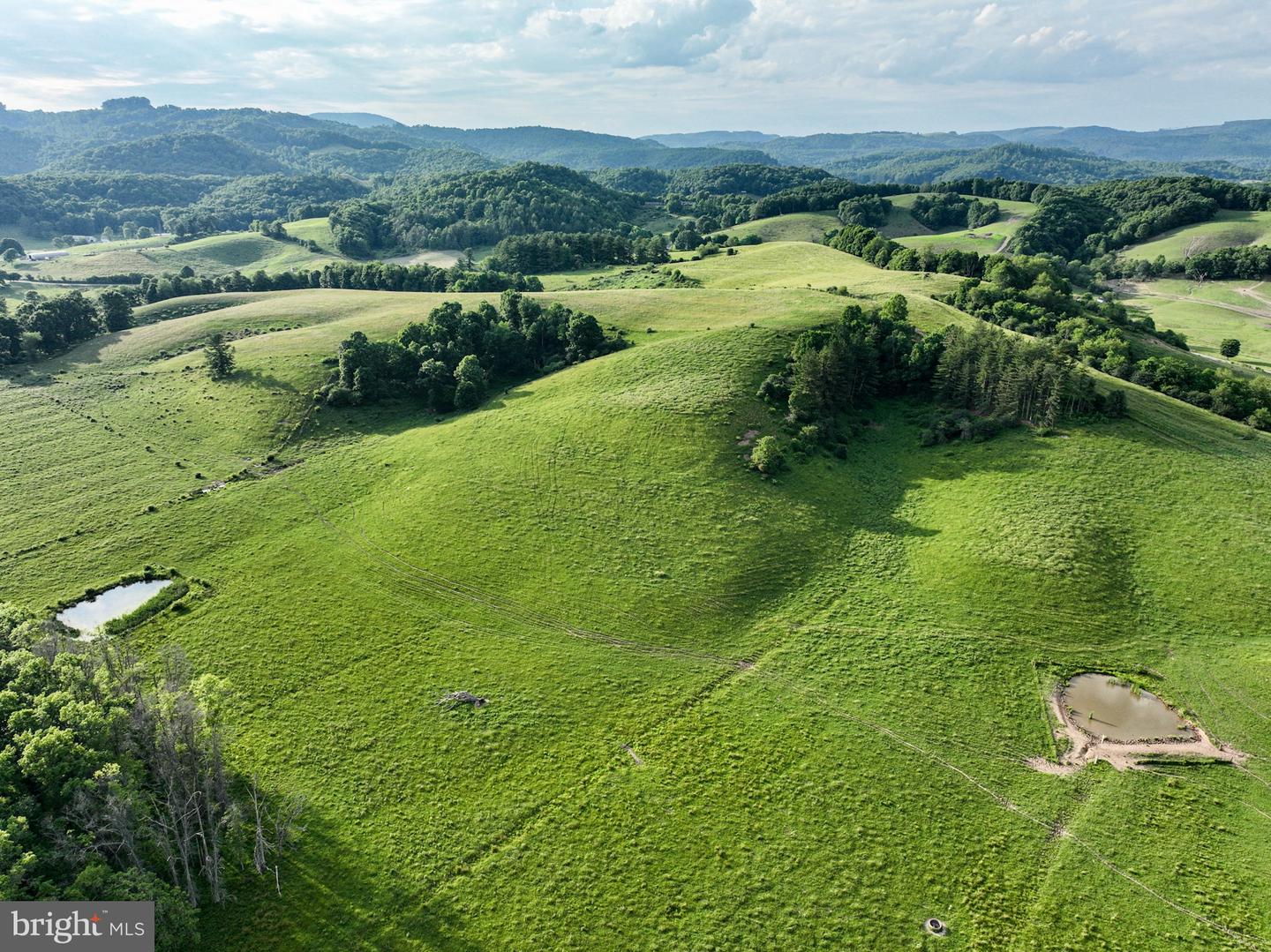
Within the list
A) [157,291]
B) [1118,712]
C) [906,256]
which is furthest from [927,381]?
[157,291]

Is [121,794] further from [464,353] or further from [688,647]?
[464,353]

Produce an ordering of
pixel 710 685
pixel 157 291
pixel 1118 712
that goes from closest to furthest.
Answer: pixel 1118 712 → pixel 710 685 → pixel 157 291

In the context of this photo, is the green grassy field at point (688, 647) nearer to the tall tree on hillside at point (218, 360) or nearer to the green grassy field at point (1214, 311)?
the tall tree on hillside at point (218, 360)

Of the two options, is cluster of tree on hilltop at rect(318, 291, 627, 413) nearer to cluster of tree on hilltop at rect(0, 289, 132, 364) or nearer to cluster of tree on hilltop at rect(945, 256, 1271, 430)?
cluster of tree on hilltop at rect(0, 289, 132, 364)

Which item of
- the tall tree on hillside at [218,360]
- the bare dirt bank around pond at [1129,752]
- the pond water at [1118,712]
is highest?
the tall tree on hillside at [218,360]

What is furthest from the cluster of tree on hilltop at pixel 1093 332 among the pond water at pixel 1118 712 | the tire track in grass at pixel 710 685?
the tire track in grass at pixel 710 685

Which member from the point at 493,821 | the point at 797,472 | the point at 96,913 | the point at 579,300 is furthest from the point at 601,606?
the point at 579,300
